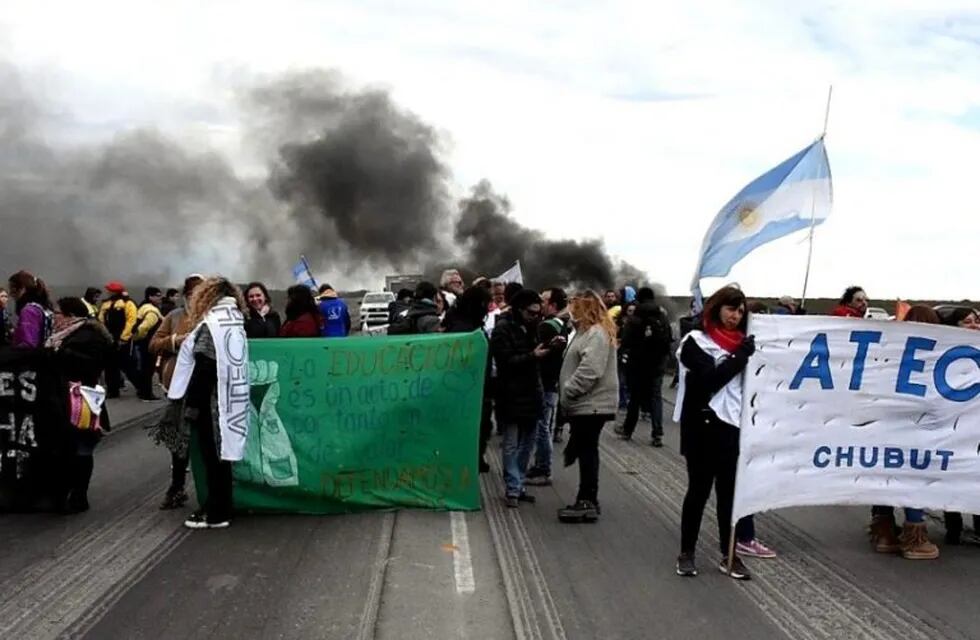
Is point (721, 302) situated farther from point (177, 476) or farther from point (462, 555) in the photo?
point (177, 476)

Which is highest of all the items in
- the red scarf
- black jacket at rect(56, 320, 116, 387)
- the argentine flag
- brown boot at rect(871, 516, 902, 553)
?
the argentine flag

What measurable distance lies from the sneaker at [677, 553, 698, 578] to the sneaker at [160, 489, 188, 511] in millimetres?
3898

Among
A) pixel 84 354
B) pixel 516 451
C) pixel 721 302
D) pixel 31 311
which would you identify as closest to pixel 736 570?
pixel 721 302

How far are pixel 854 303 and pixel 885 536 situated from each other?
3.52 meters

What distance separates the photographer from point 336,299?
13.1 m

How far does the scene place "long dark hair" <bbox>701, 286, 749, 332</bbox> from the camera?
600cm

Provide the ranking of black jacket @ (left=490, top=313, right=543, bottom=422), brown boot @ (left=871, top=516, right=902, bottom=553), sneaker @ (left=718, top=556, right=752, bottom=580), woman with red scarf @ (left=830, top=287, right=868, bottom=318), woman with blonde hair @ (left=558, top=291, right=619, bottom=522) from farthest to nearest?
woman with red scarf @ (left=830, top=287, right=868, bottom=318) < black jacket @ (left=490, top=313, right=543, bottom=422) < woman with blonde hair @ (left=558, top=291, right=619, bottom=522) < brown boot @ (left=871, top=516, right=902, bottom=553) < sneaker @ (left=718, top=556, right=752, bottom=580)

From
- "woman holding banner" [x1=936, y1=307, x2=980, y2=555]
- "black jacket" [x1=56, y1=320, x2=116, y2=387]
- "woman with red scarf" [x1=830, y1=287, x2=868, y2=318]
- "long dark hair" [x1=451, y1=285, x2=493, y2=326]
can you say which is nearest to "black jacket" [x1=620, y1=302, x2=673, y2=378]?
"woman with red scarf" [x1=830, y1=287, x2=868, y2=318]

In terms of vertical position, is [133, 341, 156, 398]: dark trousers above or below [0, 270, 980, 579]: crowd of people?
below

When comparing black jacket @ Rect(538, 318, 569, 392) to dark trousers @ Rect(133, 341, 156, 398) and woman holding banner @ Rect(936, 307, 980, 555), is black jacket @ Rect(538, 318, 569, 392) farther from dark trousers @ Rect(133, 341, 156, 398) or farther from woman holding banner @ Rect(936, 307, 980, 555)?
dark trousers @ Rect(133, 341, 156, 398)

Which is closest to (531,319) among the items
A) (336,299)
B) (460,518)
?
(460,518)

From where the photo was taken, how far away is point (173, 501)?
766 centimetres

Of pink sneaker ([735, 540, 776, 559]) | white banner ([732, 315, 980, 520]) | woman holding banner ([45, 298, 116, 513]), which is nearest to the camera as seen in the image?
white banner ([732, 315, 980, 520])

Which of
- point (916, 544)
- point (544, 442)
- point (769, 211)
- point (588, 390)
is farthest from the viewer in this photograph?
point (544, 442)
